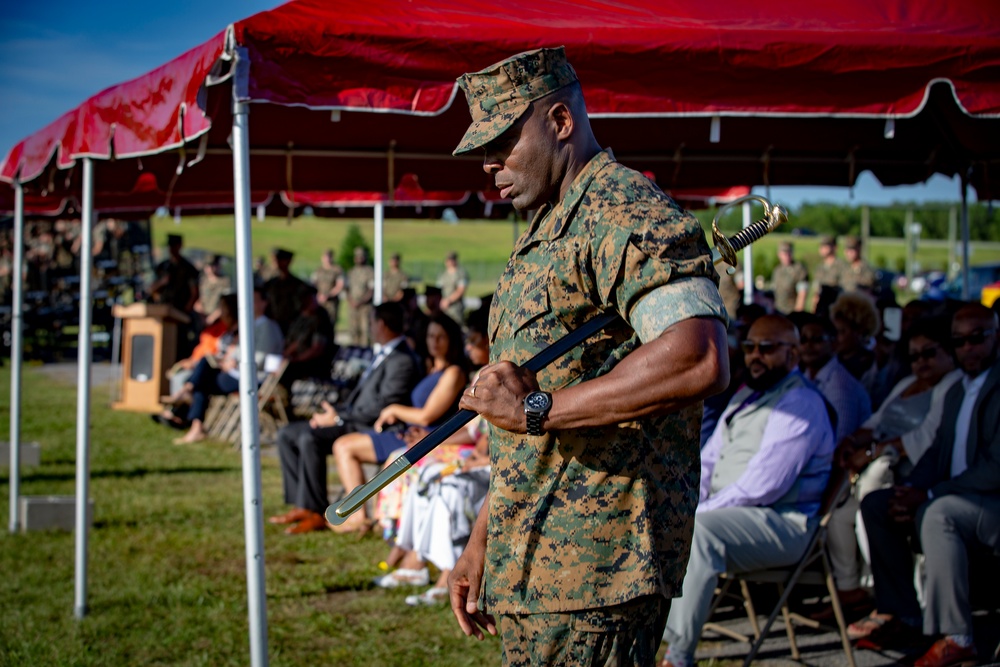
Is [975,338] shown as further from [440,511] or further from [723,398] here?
[440,511]

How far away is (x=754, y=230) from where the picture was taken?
2393 mm

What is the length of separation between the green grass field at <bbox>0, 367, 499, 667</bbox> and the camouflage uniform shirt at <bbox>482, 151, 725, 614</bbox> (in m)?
2.63

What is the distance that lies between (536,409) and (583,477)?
0.73ft

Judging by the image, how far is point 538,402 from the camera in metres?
1.86

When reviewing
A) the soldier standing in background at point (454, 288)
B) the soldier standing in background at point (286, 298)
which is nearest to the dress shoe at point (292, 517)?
the soldier standing in background at point (286, 298)

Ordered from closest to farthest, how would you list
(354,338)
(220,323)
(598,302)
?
(598,302) < (220,323) < (354,338)

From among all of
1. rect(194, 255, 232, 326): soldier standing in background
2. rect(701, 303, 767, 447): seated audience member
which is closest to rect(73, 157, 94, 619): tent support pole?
rect(701, 303, 767, 447): seated audience member

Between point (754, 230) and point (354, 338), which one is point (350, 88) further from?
point (354, 338)

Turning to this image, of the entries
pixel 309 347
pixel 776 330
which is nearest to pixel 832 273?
pixel 309 347

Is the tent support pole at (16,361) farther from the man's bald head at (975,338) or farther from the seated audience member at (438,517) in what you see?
the man's bald head at (975,338)

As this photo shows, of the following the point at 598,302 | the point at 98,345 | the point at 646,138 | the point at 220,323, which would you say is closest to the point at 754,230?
the point at 598,302

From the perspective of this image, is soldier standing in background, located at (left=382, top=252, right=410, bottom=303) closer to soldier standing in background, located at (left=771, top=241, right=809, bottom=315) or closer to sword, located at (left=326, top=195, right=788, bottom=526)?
soldier standing in background, located at (left=771, top=241, right=809, bottom=315)

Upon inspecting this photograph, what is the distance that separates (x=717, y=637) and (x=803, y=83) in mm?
2520

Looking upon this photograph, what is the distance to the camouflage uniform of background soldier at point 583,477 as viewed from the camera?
1.98 metres
